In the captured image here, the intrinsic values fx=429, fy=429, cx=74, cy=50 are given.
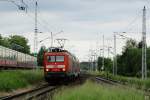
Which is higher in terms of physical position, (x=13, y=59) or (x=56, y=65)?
(x=13, y=59)

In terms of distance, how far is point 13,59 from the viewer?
Result: 6700 cm

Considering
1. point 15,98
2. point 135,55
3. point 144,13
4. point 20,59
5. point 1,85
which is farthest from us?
point 135,55

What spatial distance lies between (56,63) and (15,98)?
1759 cm

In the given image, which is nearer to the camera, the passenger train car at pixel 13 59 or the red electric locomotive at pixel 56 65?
the red electric locomotive at pixel 56 65

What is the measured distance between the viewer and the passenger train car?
Result: 186 feet

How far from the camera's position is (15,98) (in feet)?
75.2

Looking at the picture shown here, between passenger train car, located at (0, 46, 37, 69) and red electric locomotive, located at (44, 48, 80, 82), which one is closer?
red electric locomotive, located at (44, 48, 80, 82)

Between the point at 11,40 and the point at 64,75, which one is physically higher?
the point at 11,40

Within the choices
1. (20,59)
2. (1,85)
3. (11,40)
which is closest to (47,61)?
(1,85)

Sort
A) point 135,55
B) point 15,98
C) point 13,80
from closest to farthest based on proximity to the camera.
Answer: point 15,98 → point 13,80 → point 135,55

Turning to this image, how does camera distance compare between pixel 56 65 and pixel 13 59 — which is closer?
pixel 56 65

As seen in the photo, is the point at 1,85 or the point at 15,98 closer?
the point at 15,98

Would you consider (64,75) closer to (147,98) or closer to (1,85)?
(1,85)

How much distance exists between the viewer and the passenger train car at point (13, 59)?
186ft
